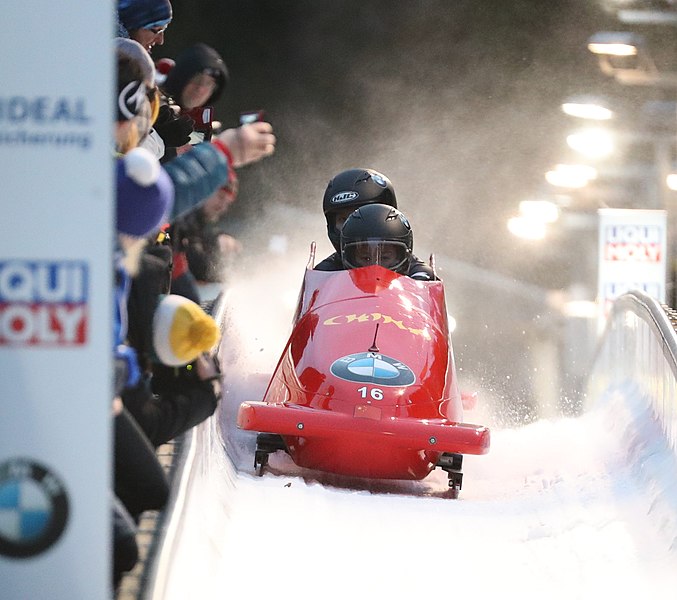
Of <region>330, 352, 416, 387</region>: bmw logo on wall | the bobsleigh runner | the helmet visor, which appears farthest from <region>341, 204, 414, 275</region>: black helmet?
<region>330, 352, 416, 387</region>: bmw logo on wall

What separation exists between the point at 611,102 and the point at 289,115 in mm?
4249

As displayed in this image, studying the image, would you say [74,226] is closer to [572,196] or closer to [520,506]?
[520,506]

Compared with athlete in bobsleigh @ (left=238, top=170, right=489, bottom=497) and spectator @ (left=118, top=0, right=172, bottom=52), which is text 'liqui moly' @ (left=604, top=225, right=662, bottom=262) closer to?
athlete in bobsleigh @ (left=238, top=170, right=489, bottom=497)

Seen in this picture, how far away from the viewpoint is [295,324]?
518cm

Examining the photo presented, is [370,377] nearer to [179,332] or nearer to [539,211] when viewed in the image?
[179,332]

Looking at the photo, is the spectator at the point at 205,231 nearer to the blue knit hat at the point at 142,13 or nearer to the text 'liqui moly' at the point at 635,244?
the blue knit hat at the point at 142,13

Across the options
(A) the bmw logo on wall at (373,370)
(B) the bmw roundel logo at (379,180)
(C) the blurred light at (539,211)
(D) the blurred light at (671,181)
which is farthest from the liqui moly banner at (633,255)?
(A) the bmw logo on wall at (373,370)

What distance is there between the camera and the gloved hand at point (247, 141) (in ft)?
9.04

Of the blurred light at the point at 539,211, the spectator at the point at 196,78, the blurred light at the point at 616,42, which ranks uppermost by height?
the blurred light at the point at 616,42

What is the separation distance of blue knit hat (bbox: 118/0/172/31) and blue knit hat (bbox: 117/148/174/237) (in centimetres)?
151

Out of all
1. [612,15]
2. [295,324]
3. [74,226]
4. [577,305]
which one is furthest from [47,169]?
[577,305]

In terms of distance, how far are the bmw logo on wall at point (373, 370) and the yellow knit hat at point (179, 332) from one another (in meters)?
1.71

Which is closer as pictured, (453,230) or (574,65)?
(574,65)

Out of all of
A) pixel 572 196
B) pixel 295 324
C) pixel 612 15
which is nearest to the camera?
pixel 295 324
